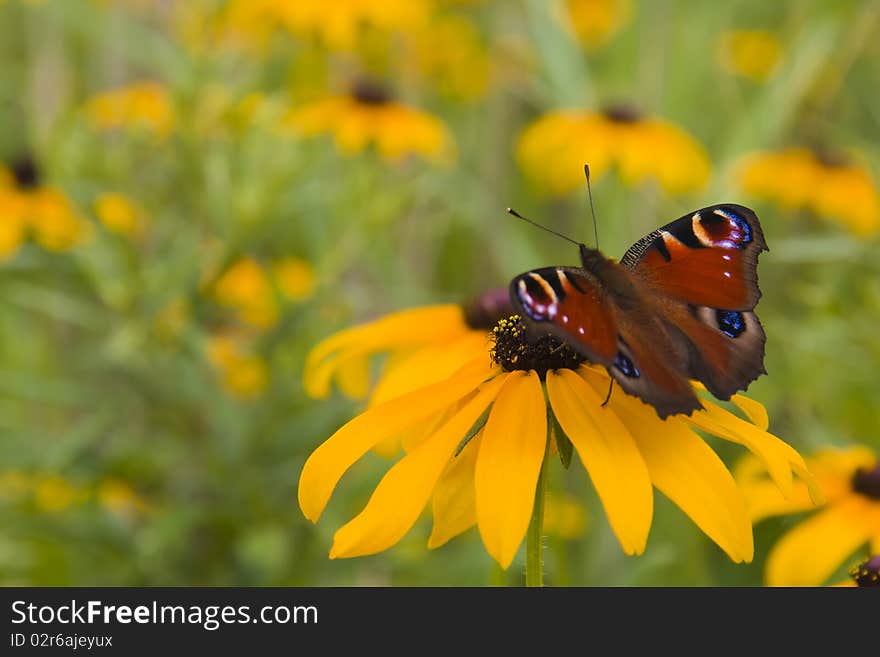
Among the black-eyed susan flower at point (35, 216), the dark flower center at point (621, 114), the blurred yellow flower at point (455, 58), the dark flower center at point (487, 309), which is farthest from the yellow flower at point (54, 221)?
the blurred yellow flower at point (455, 58)

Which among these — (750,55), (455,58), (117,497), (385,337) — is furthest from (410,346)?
(750,55)

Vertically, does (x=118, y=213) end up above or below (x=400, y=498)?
above

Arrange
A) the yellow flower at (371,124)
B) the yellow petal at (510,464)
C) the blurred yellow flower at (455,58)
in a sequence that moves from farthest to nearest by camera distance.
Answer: the blurred yellow flower at (455,58), the yellow flower at (371,124), the yellow petal at (510,464)

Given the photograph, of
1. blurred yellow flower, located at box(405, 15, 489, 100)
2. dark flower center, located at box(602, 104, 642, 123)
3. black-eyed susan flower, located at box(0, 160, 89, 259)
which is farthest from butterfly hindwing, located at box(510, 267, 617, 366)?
blurred yellow flower, located at box(405, 15, 489, 100)

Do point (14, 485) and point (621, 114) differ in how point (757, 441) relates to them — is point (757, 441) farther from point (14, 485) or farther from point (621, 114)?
point (621, 114)

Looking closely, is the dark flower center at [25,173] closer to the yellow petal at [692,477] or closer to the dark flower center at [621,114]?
the dark flower center at [621,114]

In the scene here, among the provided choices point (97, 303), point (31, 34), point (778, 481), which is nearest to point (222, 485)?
point (97, 303)

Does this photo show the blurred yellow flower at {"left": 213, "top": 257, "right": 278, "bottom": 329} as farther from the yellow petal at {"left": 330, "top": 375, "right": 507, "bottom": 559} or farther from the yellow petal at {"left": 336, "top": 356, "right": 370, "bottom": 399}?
the yellow petal at {"left": 330, "top": 375, "right": 507, "bottom": 559}
